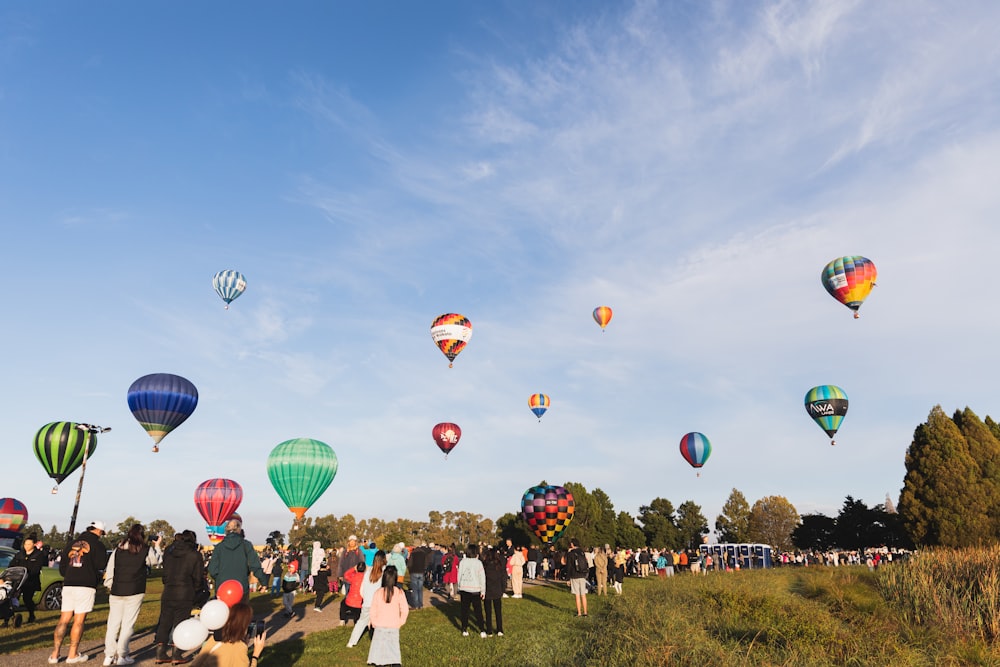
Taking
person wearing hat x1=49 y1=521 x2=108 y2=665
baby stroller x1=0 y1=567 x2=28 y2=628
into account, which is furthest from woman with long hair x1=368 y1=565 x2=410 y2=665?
baby stroller x1=0 y1=567 x2=28 y2=628

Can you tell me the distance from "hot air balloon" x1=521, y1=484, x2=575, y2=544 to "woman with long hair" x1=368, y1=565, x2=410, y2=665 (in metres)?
32.2

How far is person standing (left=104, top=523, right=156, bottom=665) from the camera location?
30.6ft

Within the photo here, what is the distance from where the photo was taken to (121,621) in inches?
371

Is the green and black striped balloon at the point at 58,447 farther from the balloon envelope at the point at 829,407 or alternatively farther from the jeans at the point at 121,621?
the balloon envelope at the point at 829,407

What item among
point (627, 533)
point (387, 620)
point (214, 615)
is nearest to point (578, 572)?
point (387, 620)

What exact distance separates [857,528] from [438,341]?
64.6m

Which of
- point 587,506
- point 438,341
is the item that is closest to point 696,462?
point 438,341

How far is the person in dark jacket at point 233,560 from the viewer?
9.74 m

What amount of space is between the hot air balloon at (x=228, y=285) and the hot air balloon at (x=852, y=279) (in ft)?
123

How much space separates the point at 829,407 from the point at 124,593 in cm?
4555

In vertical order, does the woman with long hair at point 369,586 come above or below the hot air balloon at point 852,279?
below

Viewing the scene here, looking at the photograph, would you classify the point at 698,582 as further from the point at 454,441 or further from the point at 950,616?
the point at 454,441

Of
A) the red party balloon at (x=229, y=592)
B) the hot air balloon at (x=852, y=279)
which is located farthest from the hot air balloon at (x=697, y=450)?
the red party balloon at (x=229, y=592)

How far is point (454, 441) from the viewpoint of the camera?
157 ft
